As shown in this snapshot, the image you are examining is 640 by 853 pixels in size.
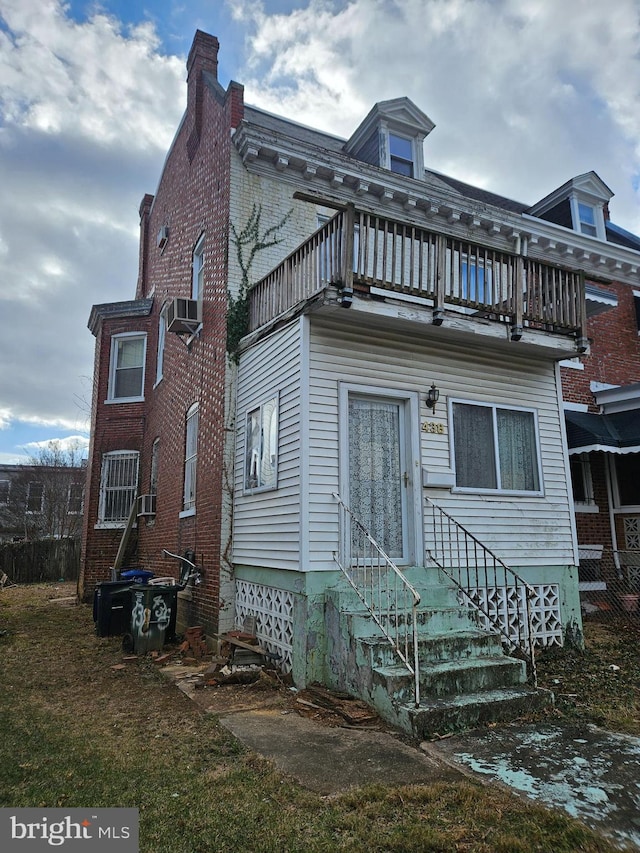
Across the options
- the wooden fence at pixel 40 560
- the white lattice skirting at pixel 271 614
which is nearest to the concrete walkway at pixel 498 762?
the white lattice skirting at pixel 271 614

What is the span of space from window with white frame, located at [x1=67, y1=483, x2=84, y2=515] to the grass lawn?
28241mm

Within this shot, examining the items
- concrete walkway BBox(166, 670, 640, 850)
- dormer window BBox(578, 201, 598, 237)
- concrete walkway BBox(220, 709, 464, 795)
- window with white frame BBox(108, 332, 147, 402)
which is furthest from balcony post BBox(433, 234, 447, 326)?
window with white frame BBox(108, 332, 147, 402)

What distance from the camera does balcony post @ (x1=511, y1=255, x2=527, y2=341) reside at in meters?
7.86

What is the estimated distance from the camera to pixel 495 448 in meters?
8.18

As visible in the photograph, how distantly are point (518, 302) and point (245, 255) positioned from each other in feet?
14.7

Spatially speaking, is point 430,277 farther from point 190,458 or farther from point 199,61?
point 199,61

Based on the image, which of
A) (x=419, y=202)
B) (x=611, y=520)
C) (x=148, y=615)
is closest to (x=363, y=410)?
(x=148, y=615)

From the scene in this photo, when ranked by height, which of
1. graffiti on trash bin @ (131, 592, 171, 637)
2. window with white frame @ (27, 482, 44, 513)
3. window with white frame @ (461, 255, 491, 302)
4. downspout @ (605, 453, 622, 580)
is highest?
window with white frame @ (461, 255, 491, 302)

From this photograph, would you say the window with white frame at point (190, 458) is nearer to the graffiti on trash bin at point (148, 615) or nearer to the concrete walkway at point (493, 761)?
the graffiti on trash bin at point (148, 615)

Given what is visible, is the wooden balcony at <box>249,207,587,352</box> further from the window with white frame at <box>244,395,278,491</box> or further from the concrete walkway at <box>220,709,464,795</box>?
the concrete walkway at <box>220,709,464,795</box>

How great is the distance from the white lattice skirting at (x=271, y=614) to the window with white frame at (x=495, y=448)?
9.53ft

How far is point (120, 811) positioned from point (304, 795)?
1.11 metres

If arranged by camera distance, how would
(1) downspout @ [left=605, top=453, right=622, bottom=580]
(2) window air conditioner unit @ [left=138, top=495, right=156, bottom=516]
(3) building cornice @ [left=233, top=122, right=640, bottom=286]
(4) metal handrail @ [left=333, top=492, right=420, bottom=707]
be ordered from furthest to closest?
(2) window air conditioner unit @ [left=138, top=495, right=156, bottom=516] → (1) downspout @ [left=605, top=453, right=622, bottom=580] → (3) building cornice @ [left=233, top=122, right=640, bottom=286] → (4) metal handrail @ [left=333, top=492, right=420, bottom=707]

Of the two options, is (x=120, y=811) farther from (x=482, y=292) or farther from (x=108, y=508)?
(x=108, y=508)
